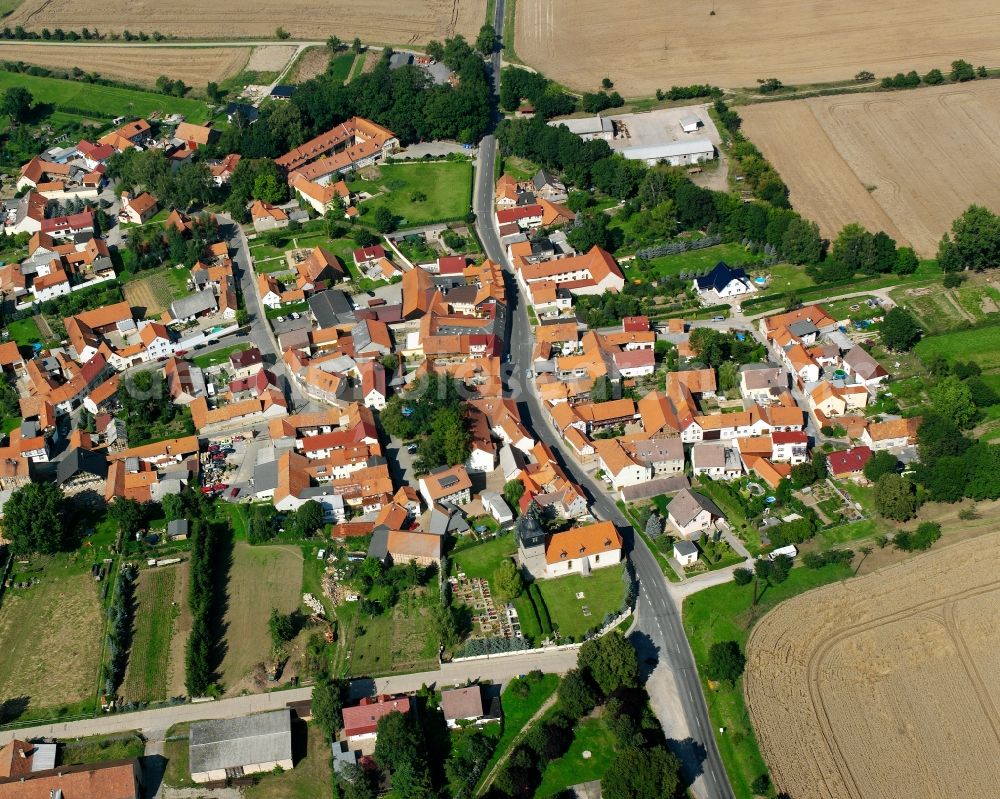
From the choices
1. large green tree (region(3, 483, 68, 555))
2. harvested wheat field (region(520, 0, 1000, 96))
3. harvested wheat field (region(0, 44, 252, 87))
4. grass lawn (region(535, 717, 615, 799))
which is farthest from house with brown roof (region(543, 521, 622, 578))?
harvested wheat field (region(0, 44, 252, 87))

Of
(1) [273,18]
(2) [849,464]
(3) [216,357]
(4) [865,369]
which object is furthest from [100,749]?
(1) [273,18]

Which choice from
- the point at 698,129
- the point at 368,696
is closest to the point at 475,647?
the point at 368,696

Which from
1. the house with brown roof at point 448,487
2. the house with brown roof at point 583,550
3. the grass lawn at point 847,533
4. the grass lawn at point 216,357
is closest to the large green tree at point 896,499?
the grass lawn at point 847,533

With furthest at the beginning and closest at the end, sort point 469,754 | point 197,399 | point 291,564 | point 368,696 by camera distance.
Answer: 1. point 197,399
2. point 291,564
3. point 368,696
4. point 469,754

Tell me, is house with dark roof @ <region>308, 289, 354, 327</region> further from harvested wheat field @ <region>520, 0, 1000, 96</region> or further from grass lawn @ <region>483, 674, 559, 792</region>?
harvested wheat field @ <region>520, 0, 1000, 96</region>

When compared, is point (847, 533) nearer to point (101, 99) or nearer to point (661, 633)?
point (661, 633)

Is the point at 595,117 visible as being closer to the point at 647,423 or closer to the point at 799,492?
the point at 647,423

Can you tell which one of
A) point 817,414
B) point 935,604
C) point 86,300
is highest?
point 86,300
